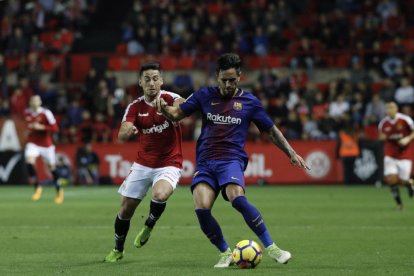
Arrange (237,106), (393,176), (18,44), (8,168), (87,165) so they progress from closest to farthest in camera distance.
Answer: (237,106) → (393,176) → (87,165) → (8,168) → (18,44)

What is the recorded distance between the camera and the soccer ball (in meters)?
9.91

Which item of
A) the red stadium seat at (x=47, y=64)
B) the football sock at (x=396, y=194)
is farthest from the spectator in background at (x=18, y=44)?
the football sock at (x=396, y=194)

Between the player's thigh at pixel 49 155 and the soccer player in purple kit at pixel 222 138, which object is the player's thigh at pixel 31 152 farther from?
the soccer player in purple kit at pixel 222 138

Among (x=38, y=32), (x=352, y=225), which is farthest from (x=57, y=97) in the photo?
(x=352, y=225)

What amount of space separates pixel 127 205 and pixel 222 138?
1487 millimetres

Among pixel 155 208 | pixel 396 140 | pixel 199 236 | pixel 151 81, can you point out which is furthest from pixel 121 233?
pixel 396 140

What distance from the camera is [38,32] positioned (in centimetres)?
3541

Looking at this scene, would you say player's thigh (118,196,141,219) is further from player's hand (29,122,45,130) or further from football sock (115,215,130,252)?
player's hand (29,122,45,130)

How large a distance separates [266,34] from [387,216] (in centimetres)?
1623

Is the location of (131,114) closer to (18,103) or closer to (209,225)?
(209,225)

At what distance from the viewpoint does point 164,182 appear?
36.4 feet

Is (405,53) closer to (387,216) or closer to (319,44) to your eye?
(319,44)

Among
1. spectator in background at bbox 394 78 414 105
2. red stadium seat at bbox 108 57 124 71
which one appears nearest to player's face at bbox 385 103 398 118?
spectator in background at bbox 394 78 414 105

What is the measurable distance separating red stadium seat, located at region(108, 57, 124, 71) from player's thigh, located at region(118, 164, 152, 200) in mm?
22321
